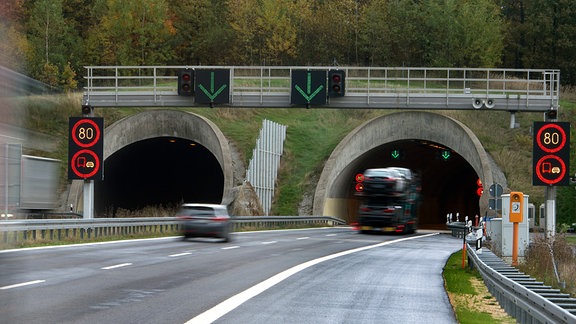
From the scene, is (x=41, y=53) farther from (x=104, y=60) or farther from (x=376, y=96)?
→ (x=376, y=96)

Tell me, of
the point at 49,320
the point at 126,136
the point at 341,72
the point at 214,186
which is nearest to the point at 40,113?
the point at 49,320

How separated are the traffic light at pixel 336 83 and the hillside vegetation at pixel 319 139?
18.3 m

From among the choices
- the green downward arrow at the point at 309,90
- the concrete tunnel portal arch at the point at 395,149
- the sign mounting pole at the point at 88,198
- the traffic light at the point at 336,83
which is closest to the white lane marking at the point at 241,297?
the sign mounting pole at the point at 88,198

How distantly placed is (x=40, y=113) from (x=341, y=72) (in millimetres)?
34385

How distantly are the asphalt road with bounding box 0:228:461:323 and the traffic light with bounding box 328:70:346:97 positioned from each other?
1456 cm

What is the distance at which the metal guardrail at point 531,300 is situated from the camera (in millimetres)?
8867

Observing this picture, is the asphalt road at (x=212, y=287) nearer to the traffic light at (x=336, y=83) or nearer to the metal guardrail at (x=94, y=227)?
the metal guardrail at (x=94, y=227)

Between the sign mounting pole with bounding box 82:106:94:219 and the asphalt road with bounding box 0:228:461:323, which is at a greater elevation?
the sign mounting pole with bounding box 82:106:94:219

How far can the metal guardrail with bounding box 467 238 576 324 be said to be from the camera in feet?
29.1

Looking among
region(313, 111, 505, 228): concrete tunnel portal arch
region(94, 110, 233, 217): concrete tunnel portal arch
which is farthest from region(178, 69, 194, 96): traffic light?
region(313, 111, 505, 228): concrete tunnel portal arch

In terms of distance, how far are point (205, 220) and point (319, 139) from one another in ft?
115

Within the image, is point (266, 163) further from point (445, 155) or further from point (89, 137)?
point (89, 137)

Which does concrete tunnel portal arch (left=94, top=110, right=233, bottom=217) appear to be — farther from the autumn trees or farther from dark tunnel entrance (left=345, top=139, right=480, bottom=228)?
the autumn trees

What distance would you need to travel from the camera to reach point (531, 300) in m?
10.5
